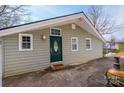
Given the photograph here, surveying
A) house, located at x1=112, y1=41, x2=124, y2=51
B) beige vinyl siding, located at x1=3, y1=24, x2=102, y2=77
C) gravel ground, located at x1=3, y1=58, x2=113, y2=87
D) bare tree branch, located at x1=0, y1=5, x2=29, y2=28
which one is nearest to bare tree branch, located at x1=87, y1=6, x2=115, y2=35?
house, located at x1=112, y1=41, x2=124, y2=51

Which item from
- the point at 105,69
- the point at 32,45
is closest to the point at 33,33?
the point at 32,45

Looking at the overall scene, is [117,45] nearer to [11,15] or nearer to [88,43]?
[88,43]

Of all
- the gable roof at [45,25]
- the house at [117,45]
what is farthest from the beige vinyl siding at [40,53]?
the house at [117,45]

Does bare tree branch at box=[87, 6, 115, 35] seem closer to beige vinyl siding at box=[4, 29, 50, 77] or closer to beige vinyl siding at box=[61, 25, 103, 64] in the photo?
beige vinyl siding at box=[61, 25, 103, 64]

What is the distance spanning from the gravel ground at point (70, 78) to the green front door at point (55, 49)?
1.11 metres

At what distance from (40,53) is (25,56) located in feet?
2.10

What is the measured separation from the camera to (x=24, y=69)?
5.82 meters

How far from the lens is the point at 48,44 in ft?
21.6

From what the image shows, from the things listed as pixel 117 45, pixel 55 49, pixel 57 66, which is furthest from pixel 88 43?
pixel 117 45

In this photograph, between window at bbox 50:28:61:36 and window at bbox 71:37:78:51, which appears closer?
window at bbox 50:28:61:36

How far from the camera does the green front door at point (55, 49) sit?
21.9 ft

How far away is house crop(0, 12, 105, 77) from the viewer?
5531 mm

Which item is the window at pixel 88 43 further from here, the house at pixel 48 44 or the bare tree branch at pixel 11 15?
the bare tree branch at pixel 11 15
